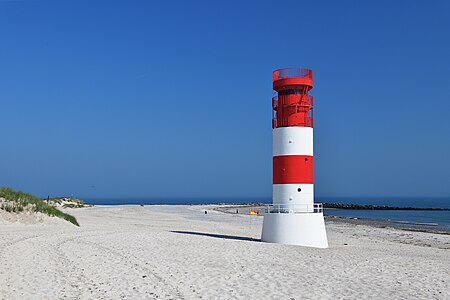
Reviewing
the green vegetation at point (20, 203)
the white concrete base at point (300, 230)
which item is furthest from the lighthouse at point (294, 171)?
the green vegetation at point (20, 203)

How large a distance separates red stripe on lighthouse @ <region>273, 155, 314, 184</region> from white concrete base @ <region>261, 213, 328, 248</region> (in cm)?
126

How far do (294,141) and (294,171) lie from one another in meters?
1.11

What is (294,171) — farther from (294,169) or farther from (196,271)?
(196,271)

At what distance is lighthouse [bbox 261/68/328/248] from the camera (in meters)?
16.6

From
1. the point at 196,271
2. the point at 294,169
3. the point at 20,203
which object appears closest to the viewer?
the point at 196,271

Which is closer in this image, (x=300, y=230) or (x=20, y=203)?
(x=300, y=230)

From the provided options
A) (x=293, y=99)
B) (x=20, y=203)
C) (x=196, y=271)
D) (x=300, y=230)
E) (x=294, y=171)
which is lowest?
(x=196, y=271)

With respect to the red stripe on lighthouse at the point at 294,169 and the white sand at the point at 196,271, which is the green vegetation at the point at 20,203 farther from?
the red stripe on lighthouse at the point at 294,169

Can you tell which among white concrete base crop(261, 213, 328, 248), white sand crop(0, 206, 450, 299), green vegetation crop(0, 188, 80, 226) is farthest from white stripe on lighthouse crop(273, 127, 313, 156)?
green vegetation crop(0, 188, 80, 226)

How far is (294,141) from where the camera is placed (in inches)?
666

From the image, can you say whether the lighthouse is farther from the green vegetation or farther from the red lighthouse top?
the green vegetation

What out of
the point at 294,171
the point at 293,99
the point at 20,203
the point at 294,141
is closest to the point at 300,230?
the point at 294,171

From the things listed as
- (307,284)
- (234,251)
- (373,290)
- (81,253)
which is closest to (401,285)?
(373,290)

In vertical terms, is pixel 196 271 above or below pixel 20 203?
below
